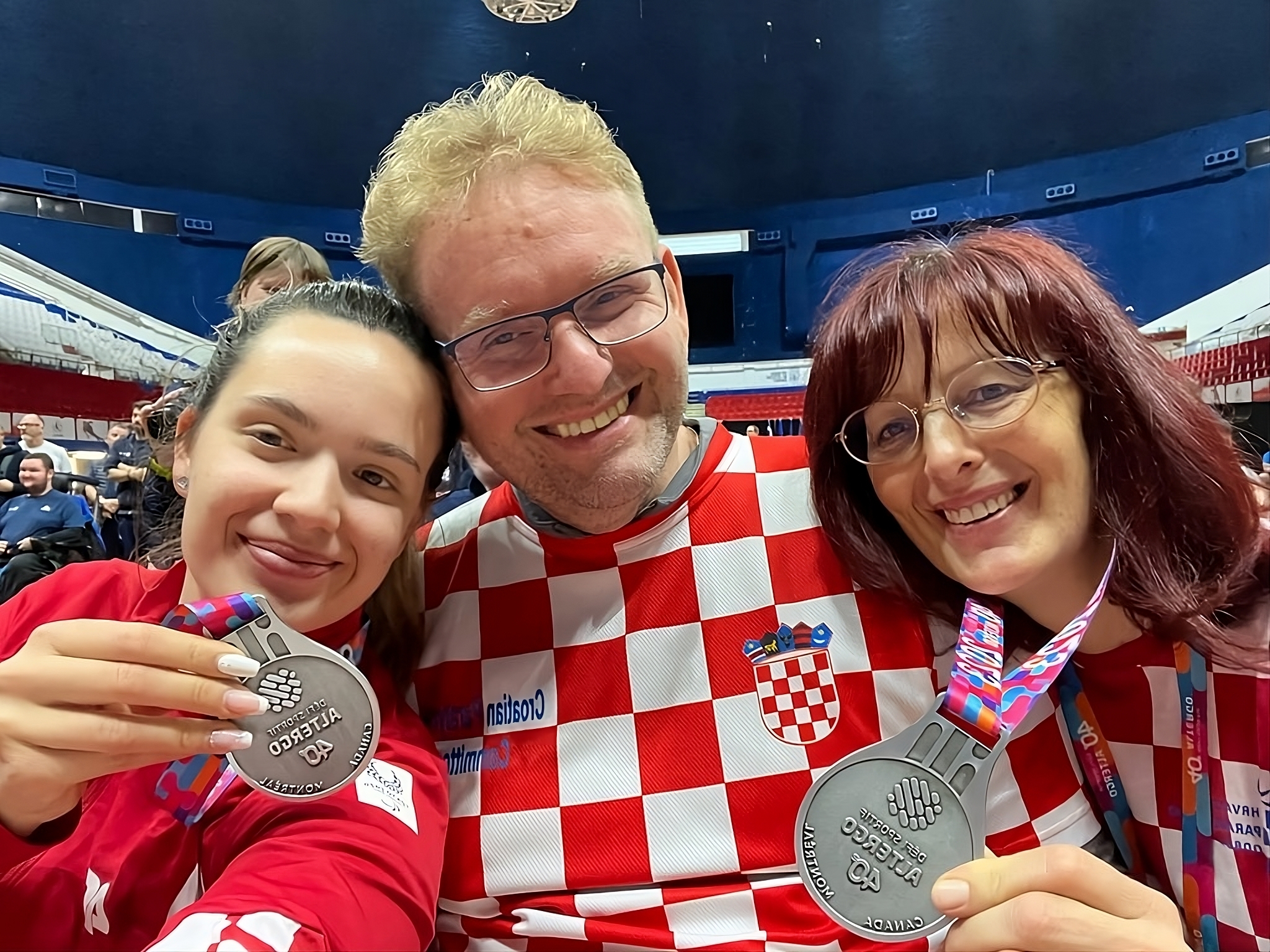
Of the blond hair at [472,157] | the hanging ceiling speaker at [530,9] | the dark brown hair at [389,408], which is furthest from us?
the hanging ceiling speaker at [530,9]

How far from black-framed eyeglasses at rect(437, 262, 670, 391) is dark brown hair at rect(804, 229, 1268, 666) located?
1.10 ft

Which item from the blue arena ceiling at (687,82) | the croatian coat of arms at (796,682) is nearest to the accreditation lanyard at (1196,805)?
the croatian coat of arms at (796,682)

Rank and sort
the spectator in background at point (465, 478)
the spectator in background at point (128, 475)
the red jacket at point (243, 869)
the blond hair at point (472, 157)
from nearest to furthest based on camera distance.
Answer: the red jacket at point (243, 869), the blond hair at point (472, 157), the spectator in background at point (465, 478), the spectator in background at point (128, 475)

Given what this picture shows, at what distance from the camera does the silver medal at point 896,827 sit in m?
0.69

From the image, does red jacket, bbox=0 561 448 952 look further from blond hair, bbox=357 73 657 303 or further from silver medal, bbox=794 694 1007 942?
blond hair, bbox=357 73 657 303

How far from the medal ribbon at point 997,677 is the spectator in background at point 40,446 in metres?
1.94

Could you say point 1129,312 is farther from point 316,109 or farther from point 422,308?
point 316,109

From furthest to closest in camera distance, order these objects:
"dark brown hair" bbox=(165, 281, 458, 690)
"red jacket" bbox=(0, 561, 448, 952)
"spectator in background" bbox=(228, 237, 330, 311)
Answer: "spectator in background" bbox=(228, 237, 330, 311), "dark brown hair" bbox=(165, 281, 458, 690), "red jacket" bbox=(0, 561, 448, 952)

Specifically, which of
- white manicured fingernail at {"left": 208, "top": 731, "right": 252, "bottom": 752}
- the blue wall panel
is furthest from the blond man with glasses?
the blue wall panel

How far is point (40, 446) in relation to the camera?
1.77 metres

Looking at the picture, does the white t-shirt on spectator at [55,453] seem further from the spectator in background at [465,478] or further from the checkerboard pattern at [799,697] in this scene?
the checkerboard pattern at [799,697]

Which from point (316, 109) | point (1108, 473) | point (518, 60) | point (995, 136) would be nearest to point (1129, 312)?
point (1108, 473)

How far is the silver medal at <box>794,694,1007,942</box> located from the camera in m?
0.69

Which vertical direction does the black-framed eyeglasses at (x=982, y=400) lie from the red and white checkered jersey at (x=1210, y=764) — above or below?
above
